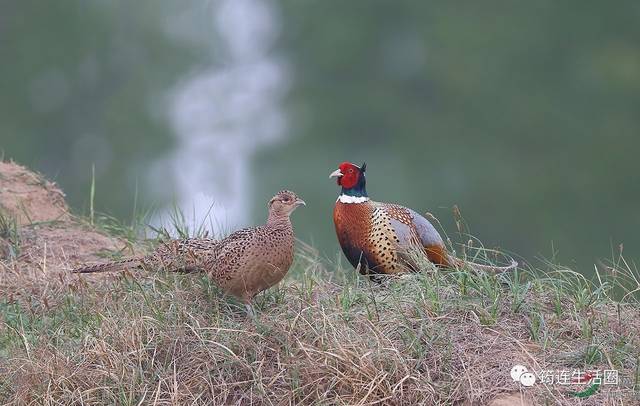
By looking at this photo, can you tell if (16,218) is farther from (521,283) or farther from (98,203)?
(98,203)

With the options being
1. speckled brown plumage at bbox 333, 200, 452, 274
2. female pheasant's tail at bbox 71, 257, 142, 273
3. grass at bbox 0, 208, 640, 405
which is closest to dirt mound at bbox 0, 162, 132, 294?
female pheasant's tail at bbox 71, 257, 142, 273

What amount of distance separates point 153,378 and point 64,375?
1.11 ft

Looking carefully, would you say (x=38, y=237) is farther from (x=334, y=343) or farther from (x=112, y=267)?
(x=334, y=343)

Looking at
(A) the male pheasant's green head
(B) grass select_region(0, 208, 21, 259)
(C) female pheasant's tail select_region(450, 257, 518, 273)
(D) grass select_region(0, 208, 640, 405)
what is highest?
(A) the male pheasant's green head

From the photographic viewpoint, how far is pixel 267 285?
Answer: 6004mm

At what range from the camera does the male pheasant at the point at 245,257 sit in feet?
19.6

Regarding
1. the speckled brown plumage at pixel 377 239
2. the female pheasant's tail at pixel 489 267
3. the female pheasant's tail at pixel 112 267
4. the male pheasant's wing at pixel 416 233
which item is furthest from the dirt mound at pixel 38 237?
the female pheasant's tail at pixel 489 267

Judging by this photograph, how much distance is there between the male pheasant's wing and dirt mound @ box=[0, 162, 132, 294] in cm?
140

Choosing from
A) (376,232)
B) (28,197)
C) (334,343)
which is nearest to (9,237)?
(28,197)

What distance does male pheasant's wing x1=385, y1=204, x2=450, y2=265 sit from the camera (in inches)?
266

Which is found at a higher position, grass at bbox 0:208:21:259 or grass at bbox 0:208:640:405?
grass at bbox 0:208:21:259

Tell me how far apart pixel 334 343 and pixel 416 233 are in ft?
5.14

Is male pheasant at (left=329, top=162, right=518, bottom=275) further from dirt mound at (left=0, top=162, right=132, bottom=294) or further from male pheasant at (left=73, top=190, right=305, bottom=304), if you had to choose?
dirt mound at (left=0, top=162, right=132, bottom=294)

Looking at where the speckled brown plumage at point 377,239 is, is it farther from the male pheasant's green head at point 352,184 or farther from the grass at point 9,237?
the grass at point 9,237
